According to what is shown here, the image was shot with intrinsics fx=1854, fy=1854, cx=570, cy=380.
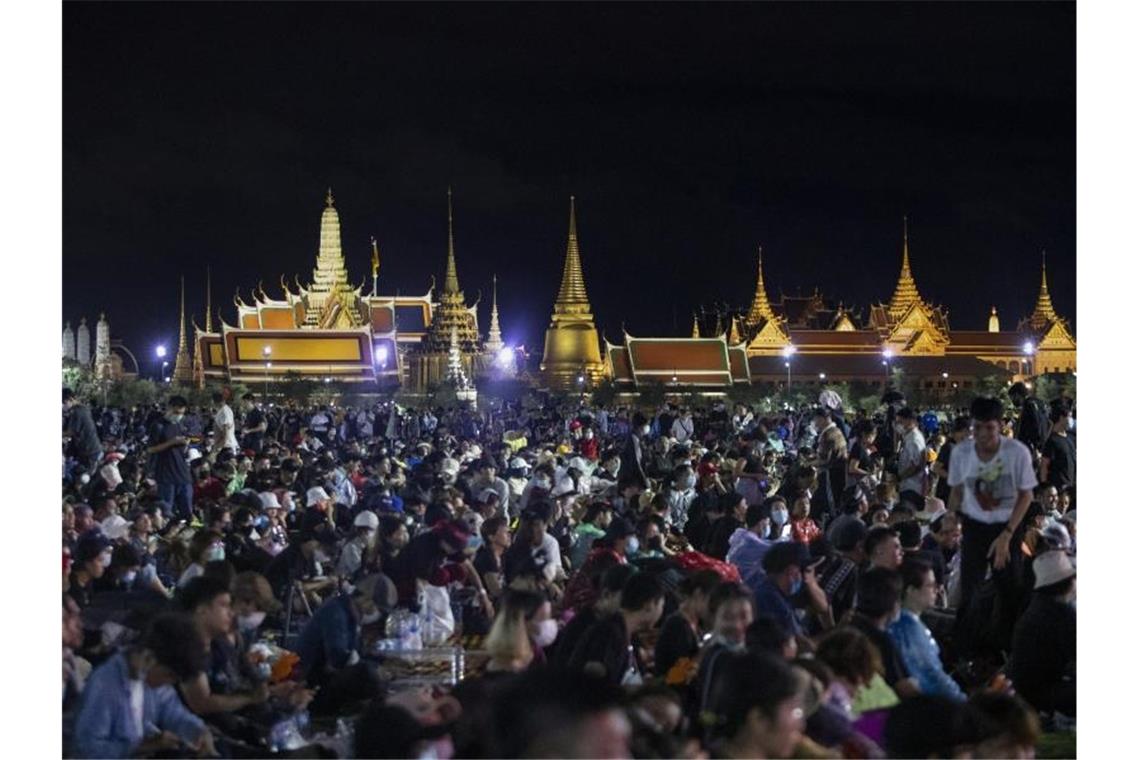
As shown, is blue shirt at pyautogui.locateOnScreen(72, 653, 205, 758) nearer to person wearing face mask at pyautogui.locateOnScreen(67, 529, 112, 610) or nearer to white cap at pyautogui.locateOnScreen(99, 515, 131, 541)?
person wearing face mask at pyautogui.locateOnScreen(67, 529, 112, 610)

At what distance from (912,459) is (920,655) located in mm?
6307

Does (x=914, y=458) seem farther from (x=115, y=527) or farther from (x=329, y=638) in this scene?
(x=329, y=638)

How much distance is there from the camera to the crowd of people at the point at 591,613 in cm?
484

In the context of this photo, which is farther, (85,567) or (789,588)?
(85,567)

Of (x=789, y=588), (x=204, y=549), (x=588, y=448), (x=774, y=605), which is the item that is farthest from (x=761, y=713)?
(x=588, y=448)

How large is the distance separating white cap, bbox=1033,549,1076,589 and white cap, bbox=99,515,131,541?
15.5ft

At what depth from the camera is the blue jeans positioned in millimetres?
12541

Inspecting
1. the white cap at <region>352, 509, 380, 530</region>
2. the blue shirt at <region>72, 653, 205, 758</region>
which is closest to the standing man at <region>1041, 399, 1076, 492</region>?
the white cap at <region>352, 509, 380, 530</region>

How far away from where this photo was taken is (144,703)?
5.55m

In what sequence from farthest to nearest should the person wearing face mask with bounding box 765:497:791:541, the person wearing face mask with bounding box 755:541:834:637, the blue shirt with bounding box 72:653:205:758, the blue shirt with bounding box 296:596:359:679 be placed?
the person wearing face mask with bounding box 765:497:791:541 → the blue shirt with bounding box 296:596:359:679 → the person wearing face mask with bounding box 755:541:834:637 → the blue shirt with bounding box 72:653:205:758

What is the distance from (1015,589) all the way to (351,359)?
2042 inches

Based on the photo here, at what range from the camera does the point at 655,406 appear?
1992 inches

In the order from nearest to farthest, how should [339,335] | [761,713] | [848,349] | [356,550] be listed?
[761,713], [356,550], [339,335], [848,349]

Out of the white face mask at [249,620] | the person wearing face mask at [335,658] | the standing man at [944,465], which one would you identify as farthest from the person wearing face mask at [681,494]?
the white face mask at [249,620]
